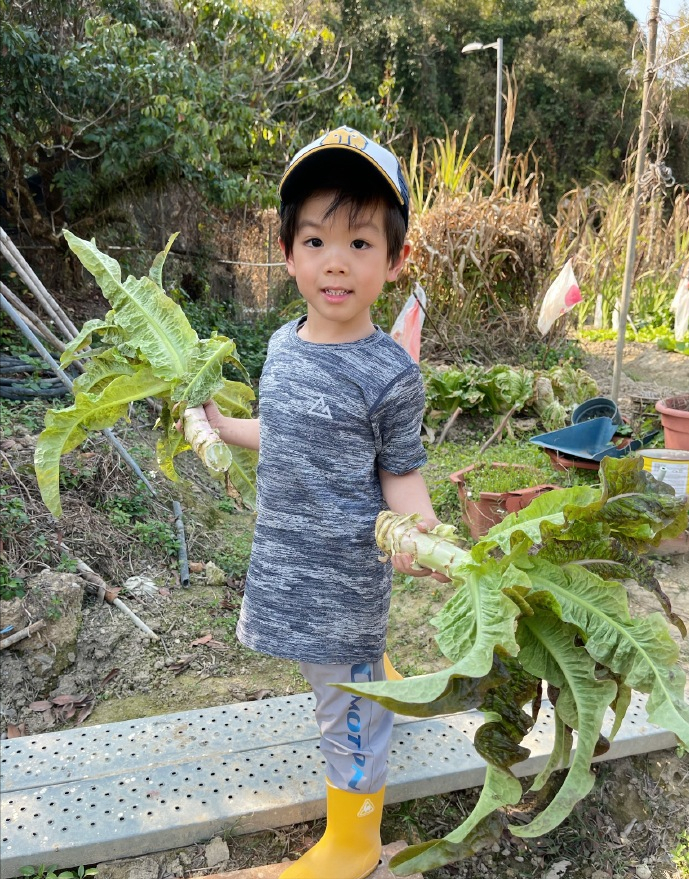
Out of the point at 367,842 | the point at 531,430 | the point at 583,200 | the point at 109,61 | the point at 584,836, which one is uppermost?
the point at 109,61

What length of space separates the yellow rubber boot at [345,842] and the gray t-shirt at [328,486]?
0.39m

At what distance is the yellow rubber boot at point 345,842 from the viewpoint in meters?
1.76

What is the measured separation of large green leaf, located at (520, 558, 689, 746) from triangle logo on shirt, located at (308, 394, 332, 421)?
0.56 metres

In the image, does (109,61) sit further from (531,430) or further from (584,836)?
(584,836)

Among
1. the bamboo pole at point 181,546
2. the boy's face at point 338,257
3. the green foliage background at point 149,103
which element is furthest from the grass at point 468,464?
the green foliage background at point 149,103

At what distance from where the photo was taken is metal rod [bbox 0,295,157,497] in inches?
113

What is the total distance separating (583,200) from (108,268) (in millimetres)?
8597

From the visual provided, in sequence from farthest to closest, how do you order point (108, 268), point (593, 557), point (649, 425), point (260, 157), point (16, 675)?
point (260, 157)
point (649, 425)
point (16, 675)
point (108, 268)
point (593, 557)

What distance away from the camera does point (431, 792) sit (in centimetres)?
208

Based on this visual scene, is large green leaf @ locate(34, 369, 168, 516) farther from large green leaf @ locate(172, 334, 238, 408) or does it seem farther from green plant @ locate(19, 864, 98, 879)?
green plant @ locate(19, 864, 98, 879)

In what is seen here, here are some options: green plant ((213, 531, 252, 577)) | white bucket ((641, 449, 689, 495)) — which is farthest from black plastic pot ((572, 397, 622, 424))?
green plant ((213, 531, 252, 577))

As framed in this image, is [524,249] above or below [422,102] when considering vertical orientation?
below

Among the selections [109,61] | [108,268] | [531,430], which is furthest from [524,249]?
[108,268]

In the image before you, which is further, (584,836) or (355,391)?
(584,836)
